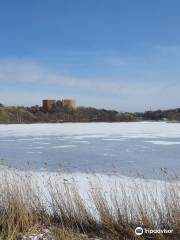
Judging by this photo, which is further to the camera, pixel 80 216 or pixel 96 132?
pixel 96 132

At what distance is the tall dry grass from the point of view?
3.61 metres

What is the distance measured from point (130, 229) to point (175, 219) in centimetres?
43

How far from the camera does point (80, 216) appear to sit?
Result: 391 centimetres

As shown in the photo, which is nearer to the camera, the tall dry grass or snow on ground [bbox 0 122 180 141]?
the tall dry grass

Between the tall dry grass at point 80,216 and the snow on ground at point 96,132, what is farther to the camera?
the snow on ground at point 96,132

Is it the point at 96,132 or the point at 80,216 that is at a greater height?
the point at 96,132

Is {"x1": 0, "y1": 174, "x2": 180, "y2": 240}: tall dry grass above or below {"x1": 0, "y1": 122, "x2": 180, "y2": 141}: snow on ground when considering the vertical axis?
below

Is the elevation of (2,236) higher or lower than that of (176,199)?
lower

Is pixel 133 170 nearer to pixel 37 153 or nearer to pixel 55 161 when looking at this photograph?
pixel 55 161

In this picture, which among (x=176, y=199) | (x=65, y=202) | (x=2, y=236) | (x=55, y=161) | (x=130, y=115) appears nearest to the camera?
(x=2, y=236)

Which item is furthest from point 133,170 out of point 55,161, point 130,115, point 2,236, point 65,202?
point 130,115

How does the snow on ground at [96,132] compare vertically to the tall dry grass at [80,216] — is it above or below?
above

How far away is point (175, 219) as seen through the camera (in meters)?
3.56

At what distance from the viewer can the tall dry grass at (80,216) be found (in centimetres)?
361
